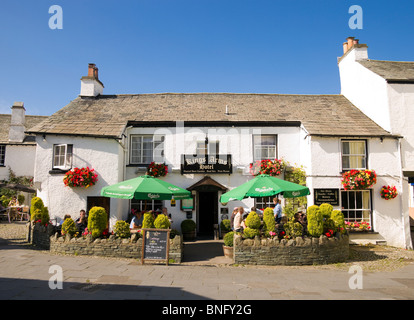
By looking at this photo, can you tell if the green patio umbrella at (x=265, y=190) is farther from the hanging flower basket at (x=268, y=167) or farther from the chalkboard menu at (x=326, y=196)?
the chalkboard menu at (x=326, y=196)

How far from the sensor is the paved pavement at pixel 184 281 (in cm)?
598

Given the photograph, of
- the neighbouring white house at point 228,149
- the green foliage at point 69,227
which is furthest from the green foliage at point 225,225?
the green foliage at point 69,227

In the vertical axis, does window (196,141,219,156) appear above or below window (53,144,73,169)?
above

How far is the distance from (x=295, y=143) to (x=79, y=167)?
10598 millimetres

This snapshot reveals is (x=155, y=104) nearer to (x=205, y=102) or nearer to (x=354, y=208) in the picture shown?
(x=205, y=102)

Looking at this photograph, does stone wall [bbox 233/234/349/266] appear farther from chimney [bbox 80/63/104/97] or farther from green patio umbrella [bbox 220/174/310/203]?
chimney [bbox 80/63/104/97]

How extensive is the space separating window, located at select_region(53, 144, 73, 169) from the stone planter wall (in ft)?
14.3

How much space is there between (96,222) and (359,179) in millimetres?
11004

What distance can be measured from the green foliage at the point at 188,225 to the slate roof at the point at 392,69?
11.6m

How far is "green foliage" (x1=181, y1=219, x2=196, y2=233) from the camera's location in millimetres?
13195

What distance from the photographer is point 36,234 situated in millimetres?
→ 11117

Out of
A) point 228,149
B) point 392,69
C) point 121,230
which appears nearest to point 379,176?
point 392,69

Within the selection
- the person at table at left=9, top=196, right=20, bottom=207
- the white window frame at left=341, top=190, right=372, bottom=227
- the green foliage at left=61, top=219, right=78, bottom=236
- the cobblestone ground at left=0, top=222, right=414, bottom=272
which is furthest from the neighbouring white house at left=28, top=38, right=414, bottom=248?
the person at table at left=9, top=196, right=20, bottom=207
